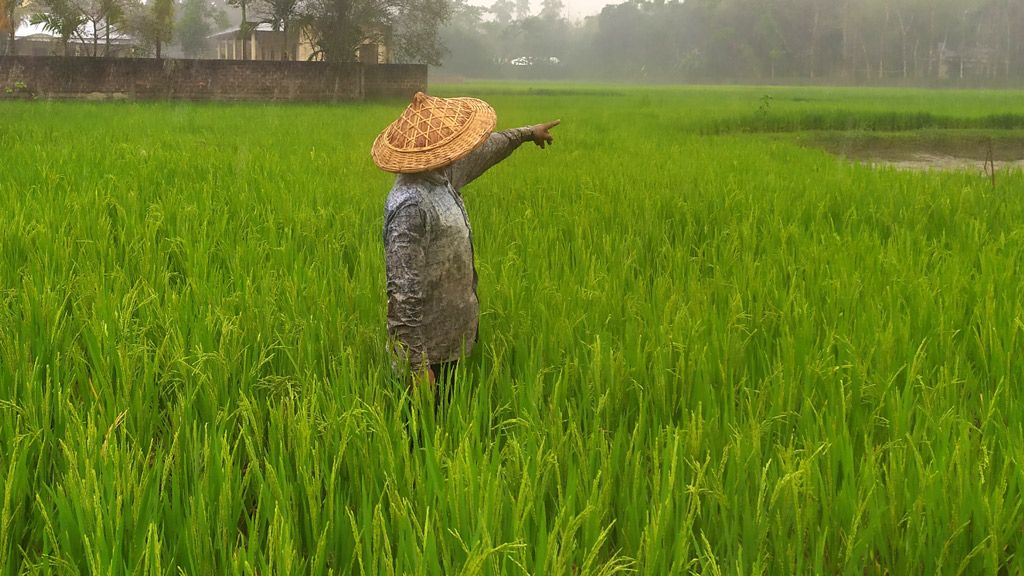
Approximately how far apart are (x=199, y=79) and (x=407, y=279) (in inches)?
752

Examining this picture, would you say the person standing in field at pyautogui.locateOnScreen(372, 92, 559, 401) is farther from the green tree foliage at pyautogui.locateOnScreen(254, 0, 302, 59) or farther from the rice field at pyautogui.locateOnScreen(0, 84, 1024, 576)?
the green tree foliage at pyautogui.locateOnScreen(254, 0, 302, 59)

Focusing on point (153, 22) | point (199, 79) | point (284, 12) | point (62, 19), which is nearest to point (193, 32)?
point (153, 22)

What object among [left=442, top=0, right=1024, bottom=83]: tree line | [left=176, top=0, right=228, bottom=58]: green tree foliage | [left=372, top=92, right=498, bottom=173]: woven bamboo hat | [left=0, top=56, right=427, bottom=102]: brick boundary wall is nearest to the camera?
[left=372, top=92, right=498, bottom=173]: woven bamboo hat

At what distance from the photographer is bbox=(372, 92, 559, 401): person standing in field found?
176 cm

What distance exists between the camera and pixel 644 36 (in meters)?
72.6

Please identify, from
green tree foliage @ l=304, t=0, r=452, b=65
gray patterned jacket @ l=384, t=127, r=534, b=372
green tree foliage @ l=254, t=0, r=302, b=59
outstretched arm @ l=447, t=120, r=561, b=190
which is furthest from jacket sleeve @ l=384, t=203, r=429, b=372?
green tree foliage @ l=254, t=0, r=302, b=59

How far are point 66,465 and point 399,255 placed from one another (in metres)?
0.78

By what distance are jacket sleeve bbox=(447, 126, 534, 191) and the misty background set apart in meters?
20.2

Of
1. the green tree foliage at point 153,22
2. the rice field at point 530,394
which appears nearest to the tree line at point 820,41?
the green tree foliage at point 153,22

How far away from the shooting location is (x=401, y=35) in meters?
23.2

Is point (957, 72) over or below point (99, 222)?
over

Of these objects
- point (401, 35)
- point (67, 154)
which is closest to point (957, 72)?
point (401, 35)

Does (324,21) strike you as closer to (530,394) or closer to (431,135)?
(431,135)

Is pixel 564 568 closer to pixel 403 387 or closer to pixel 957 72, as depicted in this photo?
pixel 403 387
